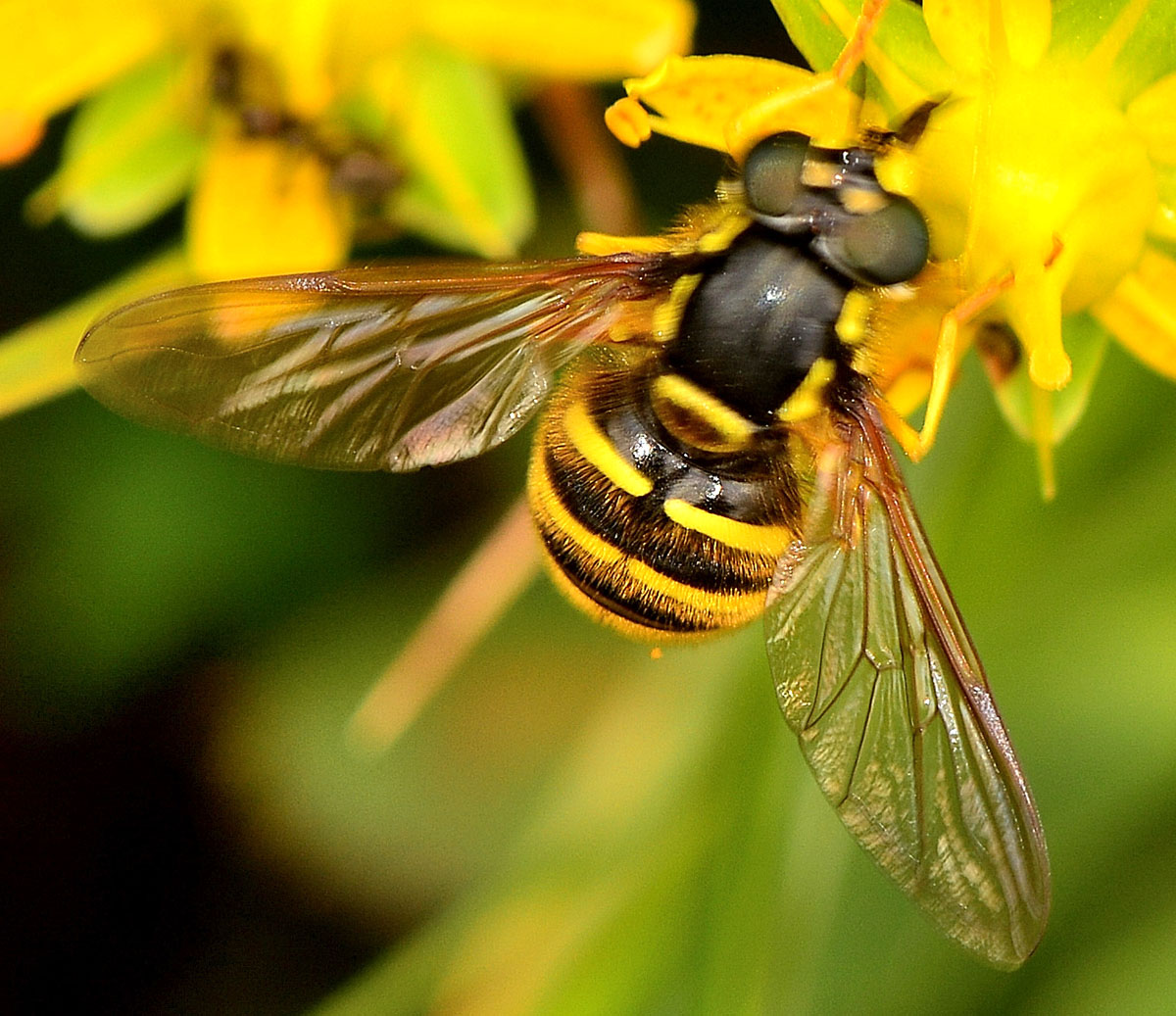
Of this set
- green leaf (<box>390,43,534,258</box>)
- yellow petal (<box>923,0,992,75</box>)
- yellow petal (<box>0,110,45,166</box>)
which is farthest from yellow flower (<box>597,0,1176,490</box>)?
yellow petal (<box>0,110,45,166</box>)

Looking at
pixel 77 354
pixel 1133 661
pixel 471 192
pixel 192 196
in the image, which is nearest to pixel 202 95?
pixel 192 196

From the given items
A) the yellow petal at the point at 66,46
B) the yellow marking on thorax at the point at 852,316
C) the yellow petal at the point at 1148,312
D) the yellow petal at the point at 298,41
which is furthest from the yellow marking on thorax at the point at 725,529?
the yellow petal at the point at 66,46

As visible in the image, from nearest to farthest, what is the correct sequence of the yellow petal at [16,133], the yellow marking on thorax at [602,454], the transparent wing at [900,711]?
the transparent wing at [900,711]
the yellow marking on thorax at [602,454]
the yellow petal at [16,133]

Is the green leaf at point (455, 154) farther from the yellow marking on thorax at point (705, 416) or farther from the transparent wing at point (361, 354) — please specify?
the yellow marking on thorax at point (705, 416)

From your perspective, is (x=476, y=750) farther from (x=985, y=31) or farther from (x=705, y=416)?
(x=985, y=31)

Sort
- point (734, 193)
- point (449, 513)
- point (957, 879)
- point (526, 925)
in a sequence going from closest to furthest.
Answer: point (957, 879) < point (734, 193) < point (526, 925) < point (449, 513)

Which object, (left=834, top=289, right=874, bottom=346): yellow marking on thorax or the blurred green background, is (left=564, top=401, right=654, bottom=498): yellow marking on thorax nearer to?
(left=834, top=289, right=874, bottom=346): yellow marking on thorax

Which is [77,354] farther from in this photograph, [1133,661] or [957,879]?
[1133,661]
